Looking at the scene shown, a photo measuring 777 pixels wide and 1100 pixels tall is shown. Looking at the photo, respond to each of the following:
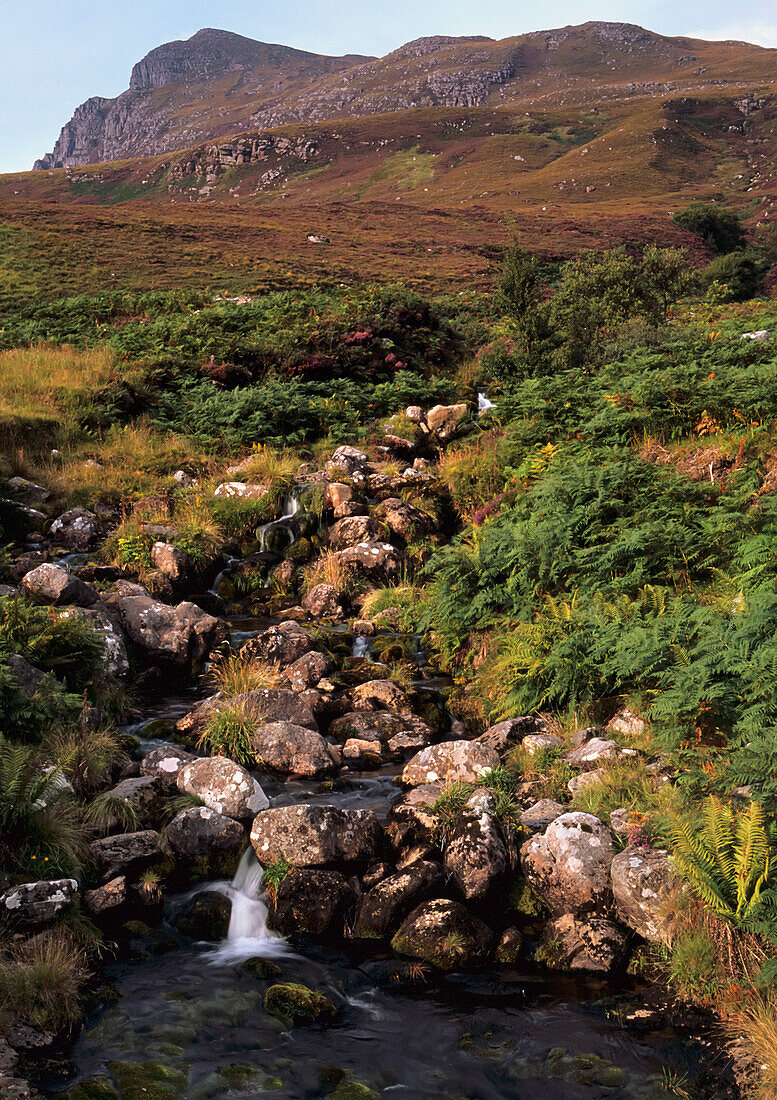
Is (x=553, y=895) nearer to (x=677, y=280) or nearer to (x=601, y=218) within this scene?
(x=677, y=280)

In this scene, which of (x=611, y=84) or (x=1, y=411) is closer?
(x=1, y=411)

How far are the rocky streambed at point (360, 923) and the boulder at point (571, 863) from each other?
0.01m

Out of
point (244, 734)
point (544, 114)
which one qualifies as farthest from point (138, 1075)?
point (544, 114)

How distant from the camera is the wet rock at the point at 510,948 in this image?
4922mm

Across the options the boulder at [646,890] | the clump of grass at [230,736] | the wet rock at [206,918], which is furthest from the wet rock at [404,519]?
the boulder at [646,890]

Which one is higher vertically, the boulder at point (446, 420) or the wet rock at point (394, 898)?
the boulder at point (446, 420)

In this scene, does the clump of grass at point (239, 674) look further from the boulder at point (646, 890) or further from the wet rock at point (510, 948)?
the boulder at point (646, 890)

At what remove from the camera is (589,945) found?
4789 mm

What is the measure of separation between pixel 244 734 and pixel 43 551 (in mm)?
6447

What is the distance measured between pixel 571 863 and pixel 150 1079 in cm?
303

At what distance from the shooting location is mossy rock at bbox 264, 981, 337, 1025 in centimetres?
454

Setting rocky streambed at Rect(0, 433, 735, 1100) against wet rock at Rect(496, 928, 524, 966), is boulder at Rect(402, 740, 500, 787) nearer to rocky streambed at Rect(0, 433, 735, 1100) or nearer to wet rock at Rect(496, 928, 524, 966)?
rocky streambed at Rect(0, 433, 735, 1100)

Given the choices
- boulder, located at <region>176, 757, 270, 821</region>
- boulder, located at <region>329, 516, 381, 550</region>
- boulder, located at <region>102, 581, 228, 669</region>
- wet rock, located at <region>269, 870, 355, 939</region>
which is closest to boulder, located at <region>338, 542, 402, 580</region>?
boulder, located at <region>329, 516, 381, 550</region>

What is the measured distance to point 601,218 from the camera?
6197cm
